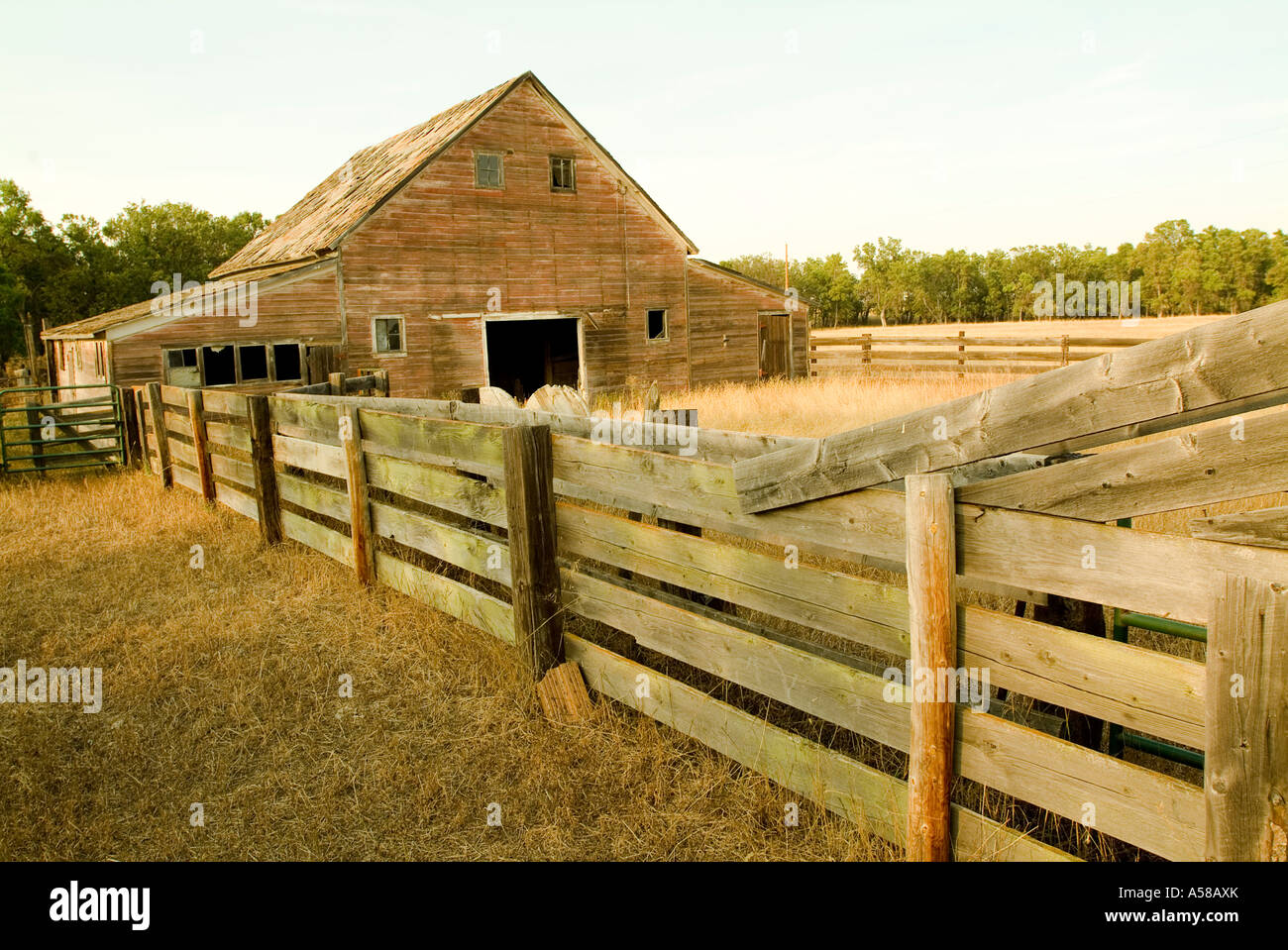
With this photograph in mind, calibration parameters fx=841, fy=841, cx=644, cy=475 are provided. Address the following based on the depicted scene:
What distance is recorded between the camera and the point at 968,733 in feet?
9.15

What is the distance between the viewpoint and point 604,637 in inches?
205

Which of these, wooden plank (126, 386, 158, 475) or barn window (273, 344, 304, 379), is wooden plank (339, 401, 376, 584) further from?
barn window (273, 344, 304, 379)

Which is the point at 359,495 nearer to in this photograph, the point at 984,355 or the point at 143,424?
the point at 143,424

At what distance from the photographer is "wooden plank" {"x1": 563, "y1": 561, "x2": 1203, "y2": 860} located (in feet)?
7.79

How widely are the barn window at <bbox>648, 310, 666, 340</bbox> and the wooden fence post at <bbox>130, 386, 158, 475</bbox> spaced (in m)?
14.0

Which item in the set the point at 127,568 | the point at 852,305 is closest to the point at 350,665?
the point at 127,568

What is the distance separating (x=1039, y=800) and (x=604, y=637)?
2973mm

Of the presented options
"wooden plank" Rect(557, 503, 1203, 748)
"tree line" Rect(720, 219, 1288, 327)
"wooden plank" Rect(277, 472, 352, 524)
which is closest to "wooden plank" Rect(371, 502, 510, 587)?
"wooden plank" Rect(277, 472, 352, 524)

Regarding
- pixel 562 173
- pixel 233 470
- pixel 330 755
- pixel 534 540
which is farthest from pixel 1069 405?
pixel 562 173

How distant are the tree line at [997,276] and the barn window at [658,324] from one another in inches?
2395

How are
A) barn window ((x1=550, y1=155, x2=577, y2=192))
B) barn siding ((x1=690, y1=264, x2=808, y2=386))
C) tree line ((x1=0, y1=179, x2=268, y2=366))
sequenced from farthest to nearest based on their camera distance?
tree line ((x1=0, y1=179, x2=268, y2=366)) → barn siding ((x1=690, y1=264, x2=808, y2=386)) → barn window ((x1=550, y1=155, x2=577, y2=192))

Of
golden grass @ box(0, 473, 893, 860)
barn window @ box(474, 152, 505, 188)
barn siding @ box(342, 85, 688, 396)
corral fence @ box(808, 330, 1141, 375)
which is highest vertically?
barn window @ box(474, 152, 505, 188)

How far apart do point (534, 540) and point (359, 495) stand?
8.61 ft
